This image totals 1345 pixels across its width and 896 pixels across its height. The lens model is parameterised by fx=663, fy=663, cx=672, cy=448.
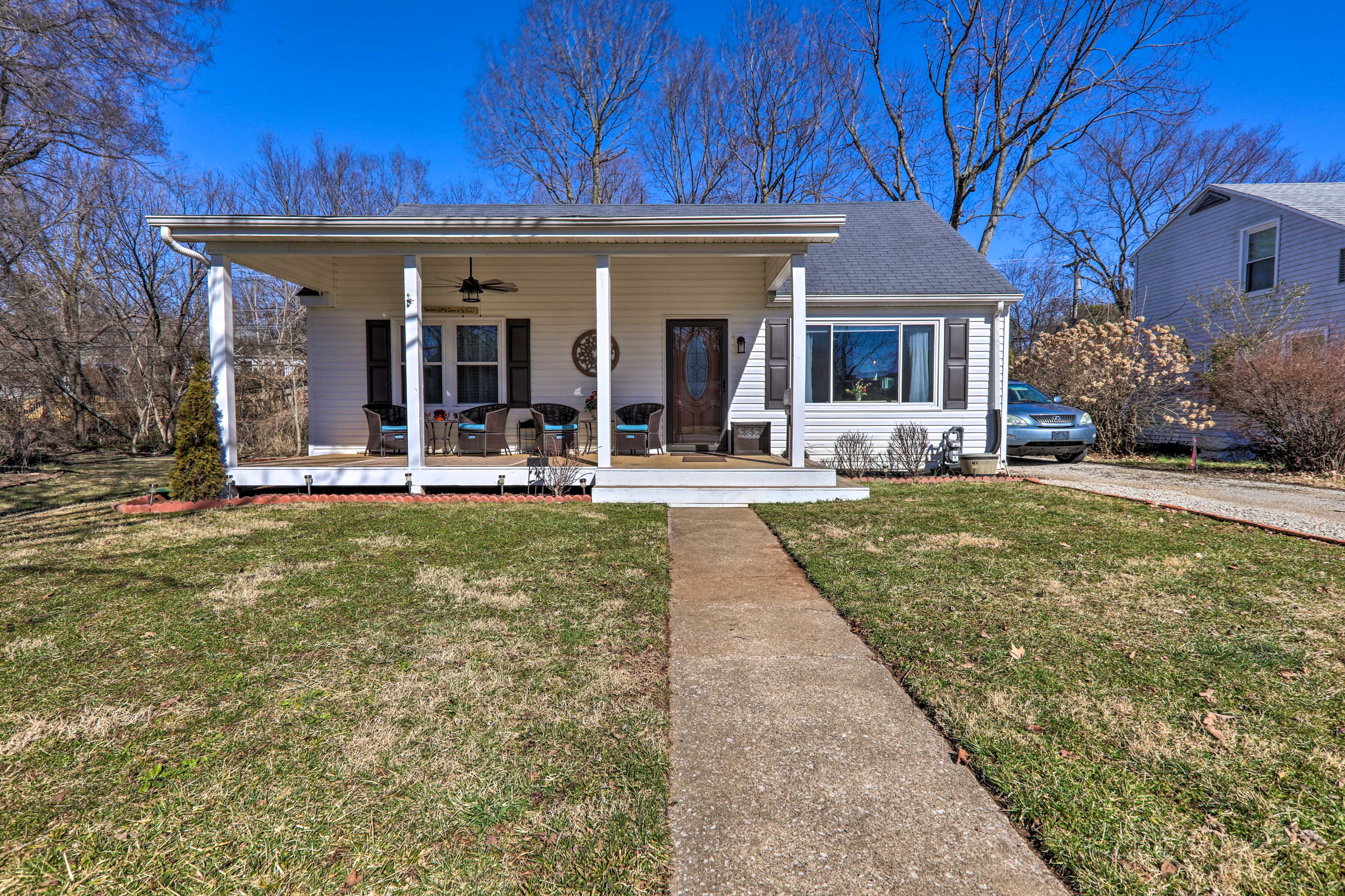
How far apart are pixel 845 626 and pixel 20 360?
13535 mm

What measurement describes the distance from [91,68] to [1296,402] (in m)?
17.1

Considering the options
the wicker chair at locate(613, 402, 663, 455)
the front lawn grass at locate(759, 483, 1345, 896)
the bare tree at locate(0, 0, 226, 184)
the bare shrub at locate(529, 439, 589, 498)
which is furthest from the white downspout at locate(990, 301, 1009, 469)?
the bare tree at locate(0, 0, 226, 184)

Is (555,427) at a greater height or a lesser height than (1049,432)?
greater

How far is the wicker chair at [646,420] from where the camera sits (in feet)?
31.4

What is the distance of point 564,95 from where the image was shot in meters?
20.2

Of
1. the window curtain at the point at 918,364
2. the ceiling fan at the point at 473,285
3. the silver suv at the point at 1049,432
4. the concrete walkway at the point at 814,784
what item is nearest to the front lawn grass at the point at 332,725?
the concrete walkway at the point at 814,784

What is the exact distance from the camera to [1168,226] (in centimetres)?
1608

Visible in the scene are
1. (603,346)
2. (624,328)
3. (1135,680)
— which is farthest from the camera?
(624,328)

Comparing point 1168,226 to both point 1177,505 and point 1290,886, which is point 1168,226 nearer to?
point 1177,505

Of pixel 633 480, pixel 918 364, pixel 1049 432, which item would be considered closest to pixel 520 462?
pixel 633 480

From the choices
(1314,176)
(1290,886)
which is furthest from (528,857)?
(1314,176)

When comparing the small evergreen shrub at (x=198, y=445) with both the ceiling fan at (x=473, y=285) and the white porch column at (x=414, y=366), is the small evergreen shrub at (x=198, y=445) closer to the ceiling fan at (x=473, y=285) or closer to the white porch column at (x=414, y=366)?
→ the white porch column at (x=414, y=366)

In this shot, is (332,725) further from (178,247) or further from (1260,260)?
(1260,260)

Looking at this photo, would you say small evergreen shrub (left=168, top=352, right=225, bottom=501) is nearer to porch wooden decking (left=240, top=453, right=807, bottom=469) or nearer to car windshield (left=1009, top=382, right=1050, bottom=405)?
porch wooden decking (left=240, top=453, right=807, bottom=469)
